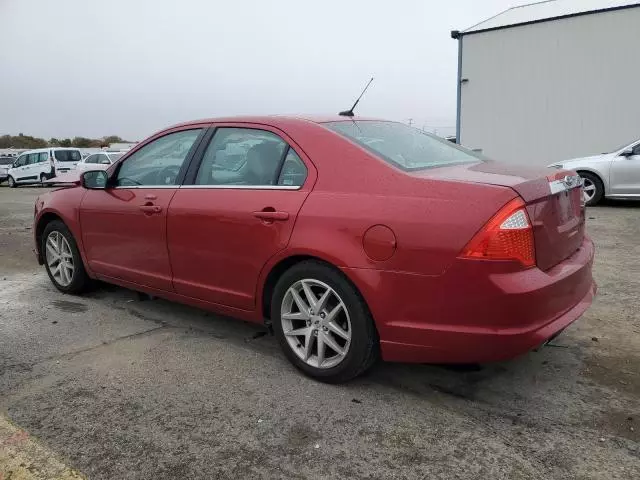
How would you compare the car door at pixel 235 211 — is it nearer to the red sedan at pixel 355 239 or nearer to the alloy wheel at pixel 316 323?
→ the red sedan at pixel 355 239

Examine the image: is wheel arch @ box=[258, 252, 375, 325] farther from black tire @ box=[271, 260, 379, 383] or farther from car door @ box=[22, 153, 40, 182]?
car door @ box=[22, 153, 40, 182]

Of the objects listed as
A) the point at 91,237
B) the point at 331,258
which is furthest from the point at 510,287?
the point at 91,237

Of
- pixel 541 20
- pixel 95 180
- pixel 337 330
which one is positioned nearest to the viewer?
pixel 337 330

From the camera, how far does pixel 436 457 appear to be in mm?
2447

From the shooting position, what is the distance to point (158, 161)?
4.21 m

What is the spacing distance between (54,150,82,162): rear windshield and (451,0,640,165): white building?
17110mm

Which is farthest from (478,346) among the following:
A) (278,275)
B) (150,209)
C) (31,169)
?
(31,169)

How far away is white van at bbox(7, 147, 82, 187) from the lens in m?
24.6

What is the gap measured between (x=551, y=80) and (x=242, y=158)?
48.6ft

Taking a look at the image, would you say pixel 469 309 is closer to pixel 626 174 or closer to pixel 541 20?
pixel 626 174

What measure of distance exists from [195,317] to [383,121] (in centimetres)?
207

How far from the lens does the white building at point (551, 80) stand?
49.1 feet

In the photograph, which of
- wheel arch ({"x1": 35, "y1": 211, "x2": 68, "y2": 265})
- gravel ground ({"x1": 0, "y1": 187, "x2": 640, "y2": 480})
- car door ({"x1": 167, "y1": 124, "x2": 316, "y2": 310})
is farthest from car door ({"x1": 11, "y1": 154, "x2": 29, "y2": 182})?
car door ({"x1": 167, "y1": 124, "x2": 316, "y2": 310})

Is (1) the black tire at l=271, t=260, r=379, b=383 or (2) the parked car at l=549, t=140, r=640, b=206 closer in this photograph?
(1) the black tire at l=271, t=260, r=379, b=383
